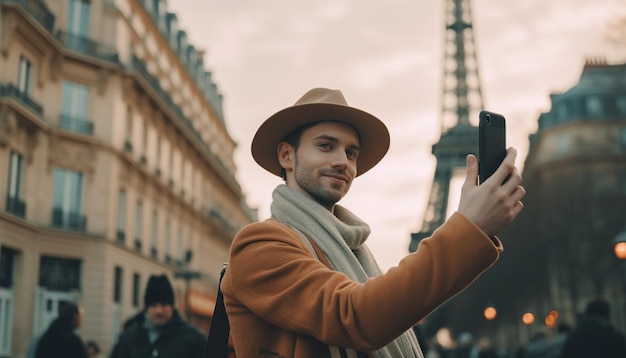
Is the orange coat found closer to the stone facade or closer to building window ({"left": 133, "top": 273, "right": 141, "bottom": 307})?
the stone facade

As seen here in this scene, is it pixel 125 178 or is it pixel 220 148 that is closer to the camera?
pixel 125 178

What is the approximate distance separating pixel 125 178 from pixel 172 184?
7.24 metres

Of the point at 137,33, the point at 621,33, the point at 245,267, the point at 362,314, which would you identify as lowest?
the point at 362,314

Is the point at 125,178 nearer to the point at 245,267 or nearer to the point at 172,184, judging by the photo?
the point at 172,184

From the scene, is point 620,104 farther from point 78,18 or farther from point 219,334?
point 219,334

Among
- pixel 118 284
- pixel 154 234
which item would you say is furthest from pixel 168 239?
pixel 118 284

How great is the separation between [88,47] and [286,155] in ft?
94.2

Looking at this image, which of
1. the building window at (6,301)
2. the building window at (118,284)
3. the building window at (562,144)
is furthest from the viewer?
the building window at (562,144)

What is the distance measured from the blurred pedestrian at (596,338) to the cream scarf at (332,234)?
584 centimetres

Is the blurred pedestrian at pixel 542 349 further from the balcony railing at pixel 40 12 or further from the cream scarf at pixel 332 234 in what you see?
the balcony railing at pixel 40 12

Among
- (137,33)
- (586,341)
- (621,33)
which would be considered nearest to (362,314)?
(586,341)

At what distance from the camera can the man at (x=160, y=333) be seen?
5.93 m

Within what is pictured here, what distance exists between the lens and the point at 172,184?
3888 cm

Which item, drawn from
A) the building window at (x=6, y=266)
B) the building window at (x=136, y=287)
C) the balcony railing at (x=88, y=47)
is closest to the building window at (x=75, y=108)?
the balcony railing at (x=88, y=47)
